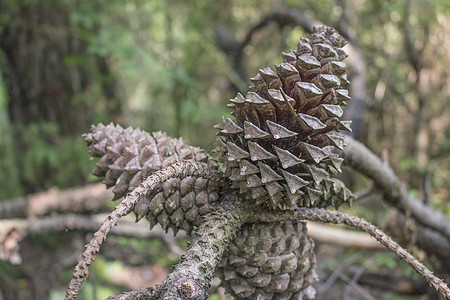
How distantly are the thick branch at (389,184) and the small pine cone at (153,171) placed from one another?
1.53 feet

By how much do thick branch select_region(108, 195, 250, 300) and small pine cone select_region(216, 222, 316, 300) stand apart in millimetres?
59

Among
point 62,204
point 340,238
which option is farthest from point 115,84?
point 340,238

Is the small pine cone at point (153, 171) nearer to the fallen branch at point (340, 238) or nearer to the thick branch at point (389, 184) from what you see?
the thick branch at point (389, 184)

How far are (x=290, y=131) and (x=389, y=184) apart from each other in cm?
89

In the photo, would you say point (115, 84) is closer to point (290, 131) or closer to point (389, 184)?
point (389, 184)

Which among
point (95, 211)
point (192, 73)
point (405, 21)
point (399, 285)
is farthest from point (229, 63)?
point (399, 285)

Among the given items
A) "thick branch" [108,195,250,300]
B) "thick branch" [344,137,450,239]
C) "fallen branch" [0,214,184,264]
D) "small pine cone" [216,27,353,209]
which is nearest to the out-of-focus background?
"fallen branch" [0,214,184,264]

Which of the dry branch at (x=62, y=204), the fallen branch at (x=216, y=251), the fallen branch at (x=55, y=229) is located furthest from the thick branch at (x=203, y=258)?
the dry branch at (x=62, y=204)

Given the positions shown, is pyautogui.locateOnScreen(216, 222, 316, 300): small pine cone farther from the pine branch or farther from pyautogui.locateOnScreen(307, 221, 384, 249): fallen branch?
pyautogui.locateOnScreen(307, 221, 384, 249): fallen branch

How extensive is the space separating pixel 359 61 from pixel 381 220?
38.2 inches

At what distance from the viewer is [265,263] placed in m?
0.84

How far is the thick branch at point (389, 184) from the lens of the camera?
3.90 feet

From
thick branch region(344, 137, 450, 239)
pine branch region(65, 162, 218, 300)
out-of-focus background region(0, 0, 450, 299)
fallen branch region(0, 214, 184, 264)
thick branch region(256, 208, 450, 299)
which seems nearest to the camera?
pine branch region(65, 162, 218, 300)

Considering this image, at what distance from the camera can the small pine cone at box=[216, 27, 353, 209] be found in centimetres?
80
